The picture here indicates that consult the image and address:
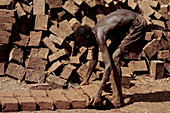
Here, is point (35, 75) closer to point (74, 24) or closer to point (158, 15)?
point (74, 24)

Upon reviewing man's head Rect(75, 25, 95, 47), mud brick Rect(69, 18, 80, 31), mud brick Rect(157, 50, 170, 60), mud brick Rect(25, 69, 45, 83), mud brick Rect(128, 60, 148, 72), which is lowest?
mud brick Rect(25, 69, 45, 83)

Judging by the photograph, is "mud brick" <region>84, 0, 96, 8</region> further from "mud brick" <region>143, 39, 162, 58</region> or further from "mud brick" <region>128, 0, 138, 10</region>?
"mud brick" <region>143, 39, 162, 58</region>

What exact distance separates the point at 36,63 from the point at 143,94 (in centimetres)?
253

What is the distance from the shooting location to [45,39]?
667cm

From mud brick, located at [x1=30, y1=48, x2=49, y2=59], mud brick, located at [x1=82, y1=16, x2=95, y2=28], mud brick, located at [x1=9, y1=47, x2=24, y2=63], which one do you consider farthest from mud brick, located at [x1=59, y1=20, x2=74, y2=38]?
mud brick, located at [x1=9, y1=47, x2=24, y2=63]

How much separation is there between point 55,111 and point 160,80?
11.9 ft

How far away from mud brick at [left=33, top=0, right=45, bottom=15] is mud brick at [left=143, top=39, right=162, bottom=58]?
2858 mm

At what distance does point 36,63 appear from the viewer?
645 centimetres

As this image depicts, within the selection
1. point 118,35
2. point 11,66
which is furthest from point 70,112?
point 11,66

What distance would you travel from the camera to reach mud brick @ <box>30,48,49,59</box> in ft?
21.3

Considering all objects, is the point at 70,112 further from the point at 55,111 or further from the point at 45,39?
the point at 45,39

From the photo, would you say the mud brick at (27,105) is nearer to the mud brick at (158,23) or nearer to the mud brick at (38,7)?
the mud brick at (38,7)

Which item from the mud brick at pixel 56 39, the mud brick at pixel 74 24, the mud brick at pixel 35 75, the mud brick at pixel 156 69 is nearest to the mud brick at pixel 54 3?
the mud brick at pixel 74 24

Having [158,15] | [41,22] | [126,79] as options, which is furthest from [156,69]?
[41,22]
